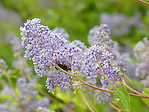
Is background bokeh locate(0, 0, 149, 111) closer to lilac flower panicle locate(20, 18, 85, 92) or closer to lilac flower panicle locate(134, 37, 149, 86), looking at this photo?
lilac flower panicle locate(134, 37, 149, 86)

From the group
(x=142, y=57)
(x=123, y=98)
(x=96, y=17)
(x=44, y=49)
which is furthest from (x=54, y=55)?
(x=96, y=17)

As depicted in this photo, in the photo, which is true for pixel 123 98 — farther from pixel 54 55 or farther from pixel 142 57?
pixel 142 57

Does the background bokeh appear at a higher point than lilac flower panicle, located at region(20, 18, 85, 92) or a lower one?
higher

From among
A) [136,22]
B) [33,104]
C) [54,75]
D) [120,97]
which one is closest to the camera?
[120,97]

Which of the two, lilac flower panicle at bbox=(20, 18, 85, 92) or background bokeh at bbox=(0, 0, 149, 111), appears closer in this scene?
lilac flower panicle at bbox=(20, 18, 85, 92)

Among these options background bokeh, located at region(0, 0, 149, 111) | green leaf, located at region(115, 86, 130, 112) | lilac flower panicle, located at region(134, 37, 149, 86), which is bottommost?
green leaf, located at region(115, 86, 130, 112)

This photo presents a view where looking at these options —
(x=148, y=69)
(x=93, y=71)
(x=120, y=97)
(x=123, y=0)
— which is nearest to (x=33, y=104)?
(x=148, y=69)

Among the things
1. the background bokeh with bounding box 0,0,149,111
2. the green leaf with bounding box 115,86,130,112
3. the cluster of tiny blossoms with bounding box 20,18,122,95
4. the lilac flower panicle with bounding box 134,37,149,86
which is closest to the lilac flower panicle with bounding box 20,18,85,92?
the cluster of tiny blossoms with bounding box 20,18,122,95

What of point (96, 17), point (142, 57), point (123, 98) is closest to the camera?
point (123, 98)

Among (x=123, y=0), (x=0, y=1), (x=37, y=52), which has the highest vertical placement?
(x=0, y=1)

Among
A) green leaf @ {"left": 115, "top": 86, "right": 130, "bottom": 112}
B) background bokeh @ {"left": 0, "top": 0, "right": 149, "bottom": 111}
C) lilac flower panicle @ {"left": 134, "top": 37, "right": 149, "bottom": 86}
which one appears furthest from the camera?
background bokeh @ {"left": 0, "top": 0, "right": 149, "bottom": 111}

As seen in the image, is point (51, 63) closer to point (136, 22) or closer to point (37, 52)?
point (37, 52)
